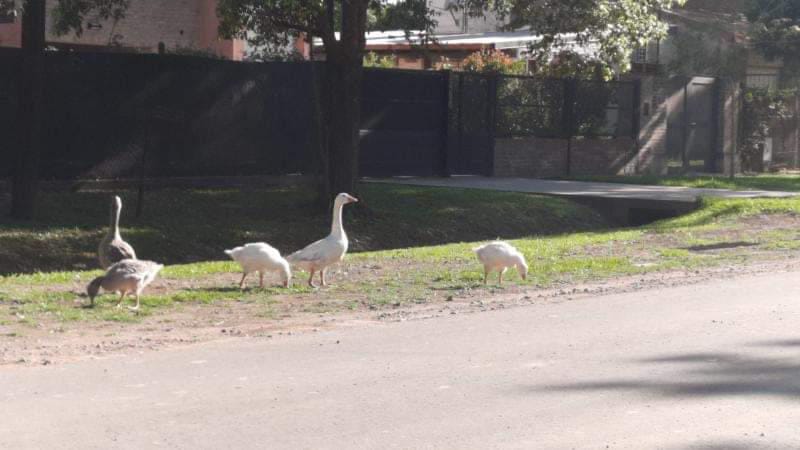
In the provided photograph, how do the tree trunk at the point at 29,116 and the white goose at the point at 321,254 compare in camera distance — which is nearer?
the white goose at the point at 321,254

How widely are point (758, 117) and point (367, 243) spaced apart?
67.2 ft

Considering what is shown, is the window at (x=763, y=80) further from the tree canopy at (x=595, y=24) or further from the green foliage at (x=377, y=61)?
the tree canopy at (x=595, y=24)

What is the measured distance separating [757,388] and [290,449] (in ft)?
11.0

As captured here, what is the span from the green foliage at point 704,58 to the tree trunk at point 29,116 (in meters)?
27.4

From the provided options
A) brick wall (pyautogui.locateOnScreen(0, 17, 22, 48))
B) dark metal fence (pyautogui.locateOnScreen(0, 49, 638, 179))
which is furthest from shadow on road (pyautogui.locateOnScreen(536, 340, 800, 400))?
brick wall (pyautogui.locateOnScreen(0, 17, 22, 48))

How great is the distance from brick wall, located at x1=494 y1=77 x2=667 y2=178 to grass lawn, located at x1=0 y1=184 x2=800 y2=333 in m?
5.83

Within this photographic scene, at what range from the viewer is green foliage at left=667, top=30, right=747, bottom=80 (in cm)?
4269

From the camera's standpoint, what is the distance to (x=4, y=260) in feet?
55.7

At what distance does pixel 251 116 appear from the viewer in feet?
80.8

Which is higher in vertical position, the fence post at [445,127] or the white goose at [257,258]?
the fence post at [445,127]

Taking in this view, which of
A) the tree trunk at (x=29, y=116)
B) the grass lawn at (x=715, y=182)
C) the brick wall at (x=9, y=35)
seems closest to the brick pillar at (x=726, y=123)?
the grass lawn at (x=715, y=182)

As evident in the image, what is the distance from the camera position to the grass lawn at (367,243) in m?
12.4

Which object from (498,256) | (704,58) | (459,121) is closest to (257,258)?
(498,256)

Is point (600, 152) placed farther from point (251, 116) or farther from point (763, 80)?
point (763, 80)
